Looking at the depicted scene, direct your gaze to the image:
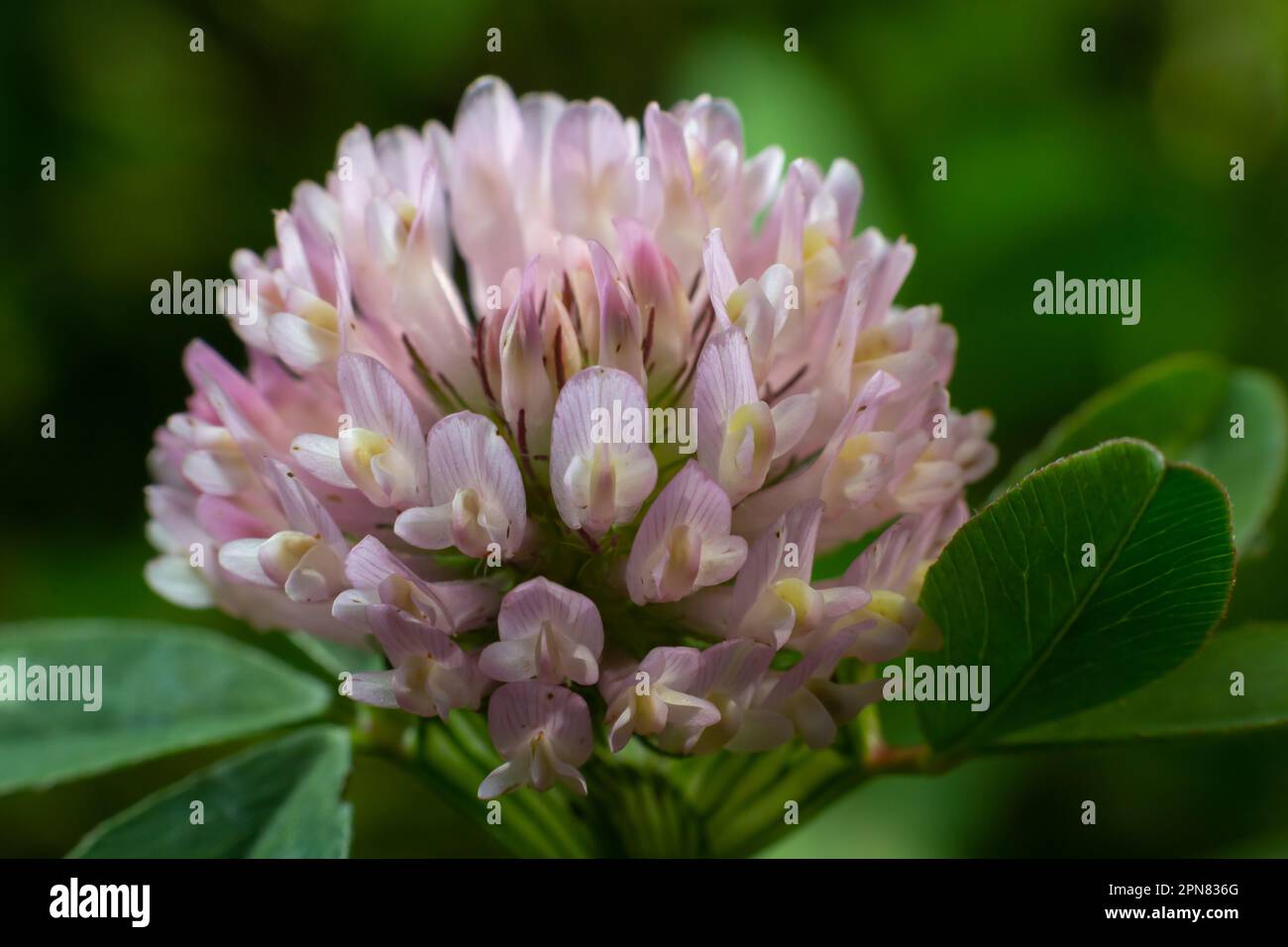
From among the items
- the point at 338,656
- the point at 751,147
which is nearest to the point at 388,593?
the point at 338,656

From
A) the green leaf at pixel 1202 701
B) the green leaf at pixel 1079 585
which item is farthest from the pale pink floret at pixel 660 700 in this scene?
the green leaf at pixel 1202 701

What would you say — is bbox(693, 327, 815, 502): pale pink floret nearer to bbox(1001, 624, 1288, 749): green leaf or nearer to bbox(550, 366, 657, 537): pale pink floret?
bbox(550, 366, 657, 537): pale pink floret

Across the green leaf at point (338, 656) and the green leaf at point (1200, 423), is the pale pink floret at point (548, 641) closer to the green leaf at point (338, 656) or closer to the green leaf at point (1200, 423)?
the green leaf at point (338, 656)

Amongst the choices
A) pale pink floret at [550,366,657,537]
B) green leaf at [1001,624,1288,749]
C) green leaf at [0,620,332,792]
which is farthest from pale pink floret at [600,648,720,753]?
green leaf at [0,620,332,792]

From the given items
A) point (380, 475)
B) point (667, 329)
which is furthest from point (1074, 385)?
point (380, 475)

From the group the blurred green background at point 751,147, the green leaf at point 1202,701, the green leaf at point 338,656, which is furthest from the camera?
the blurred green background at point 751,147
